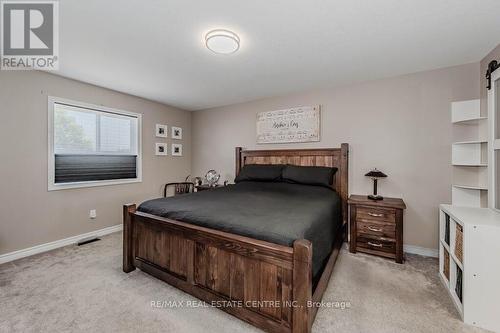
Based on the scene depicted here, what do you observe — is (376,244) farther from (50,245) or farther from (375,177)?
(50,245)

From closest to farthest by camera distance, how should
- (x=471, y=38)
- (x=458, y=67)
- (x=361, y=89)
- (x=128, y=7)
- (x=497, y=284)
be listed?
(x=497, y=284) < (x=128, y=7) < (x=471, y=38) < (x=458, y=67) < (x=361, y=89)

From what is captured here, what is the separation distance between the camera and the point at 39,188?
8.89 feet

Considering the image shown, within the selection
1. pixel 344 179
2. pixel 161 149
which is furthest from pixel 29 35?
pixel 344 179

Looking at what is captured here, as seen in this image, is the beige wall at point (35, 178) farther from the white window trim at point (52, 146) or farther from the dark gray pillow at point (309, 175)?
the dark gray pillow at point (309, 175)

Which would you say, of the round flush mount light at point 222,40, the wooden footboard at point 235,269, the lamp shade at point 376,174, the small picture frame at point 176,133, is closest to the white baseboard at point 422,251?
the lamp shade at point 376,174

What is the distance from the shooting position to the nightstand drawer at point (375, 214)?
8.20 ft

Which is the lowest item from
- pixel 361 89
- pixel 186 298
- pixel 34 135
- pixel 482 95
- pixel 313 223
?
pixel 186 298

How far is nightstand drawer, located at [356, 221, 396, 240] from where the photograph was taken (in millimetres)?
2500

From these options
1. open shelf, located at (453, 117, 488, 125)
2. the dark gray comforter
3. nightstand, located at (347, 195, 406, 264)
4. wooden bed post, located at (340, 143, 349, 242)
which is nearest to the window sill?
the dark gray comforter

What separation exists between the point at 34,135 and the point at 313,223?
11.3 ft

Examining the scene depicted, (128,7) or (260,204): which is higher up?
(128,7)

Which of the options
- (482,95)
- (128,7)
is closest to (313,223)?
(128,7)

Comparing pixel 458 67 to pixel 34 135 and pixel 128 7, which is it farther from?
pixel 34 135

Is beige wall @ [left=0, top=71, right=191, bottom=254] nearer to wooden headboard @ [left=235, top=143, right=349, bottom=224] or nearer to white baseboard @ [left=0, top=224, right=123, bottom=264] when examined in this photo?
white baseboard @ [left=0, top=224, right=123, bottom=264]
